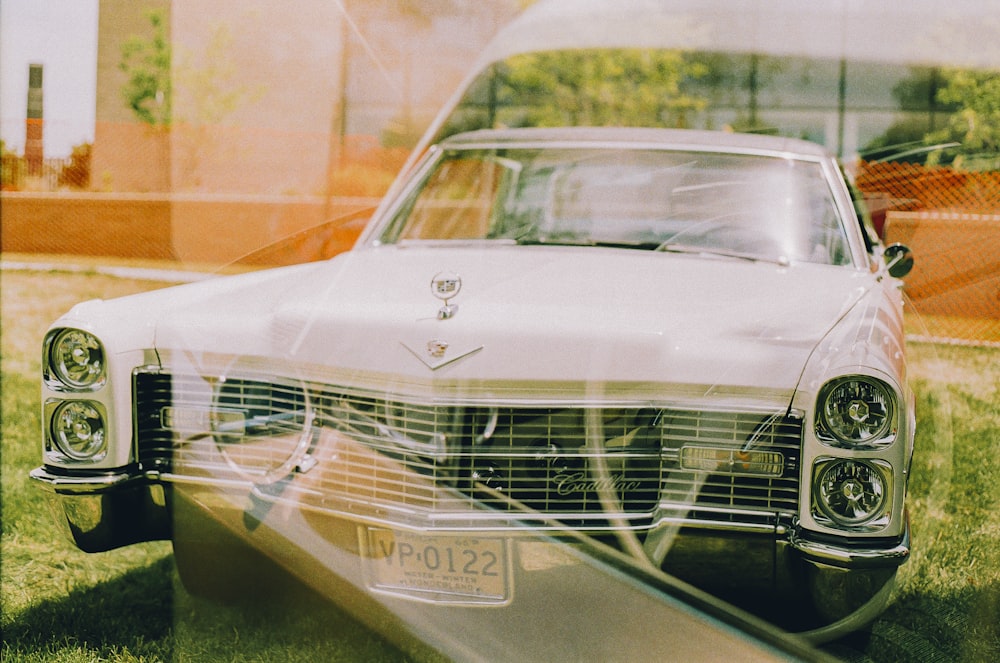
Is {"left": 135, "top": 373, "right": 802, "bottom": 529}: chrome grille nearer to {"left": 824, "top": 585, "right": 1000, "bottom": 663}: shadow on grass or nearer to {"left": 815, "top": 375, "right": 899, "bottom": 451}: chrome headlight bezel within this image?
{"left": 815, "top": 375, "right": 899, "bottom": 451}: chrome headlight bezel

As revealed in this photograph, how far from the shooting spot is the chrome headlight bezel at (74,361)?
2053mm

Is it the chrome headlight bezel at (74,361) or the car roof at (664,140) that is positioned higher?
the car roof at (664,140)

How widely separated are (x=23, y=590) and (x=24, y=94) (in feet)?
5.13

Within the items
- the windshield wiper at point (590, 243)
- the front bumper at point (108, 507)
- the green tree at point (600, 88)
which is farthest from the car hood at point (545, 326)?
the green tree at point (600, 88)

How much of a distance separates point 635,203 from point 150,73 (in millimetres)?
1637

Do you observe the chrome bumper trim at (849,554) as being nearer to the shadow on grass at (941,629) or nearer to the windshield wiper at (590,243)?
the shadow on grass at (941,629)

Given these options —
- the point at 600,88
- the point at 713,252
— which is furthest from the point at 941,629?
the point at 600,88

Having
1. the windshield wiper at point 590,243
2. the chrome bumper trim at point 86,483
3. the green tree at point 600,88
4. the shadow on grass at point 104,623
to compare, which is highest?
the green tree at point 600,88

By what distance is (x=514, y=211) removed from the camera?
303cm

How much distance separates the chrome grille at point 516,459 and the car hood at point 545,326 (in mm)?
60

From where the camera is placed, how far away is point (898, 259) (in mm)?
2516

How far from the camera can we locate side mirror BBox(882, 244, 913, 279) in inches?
99.7

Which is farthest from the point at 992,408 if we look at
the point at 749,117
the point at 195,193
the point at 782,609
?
the point at 195,193

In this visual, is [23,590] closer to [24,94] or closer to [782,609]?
[24,94]
